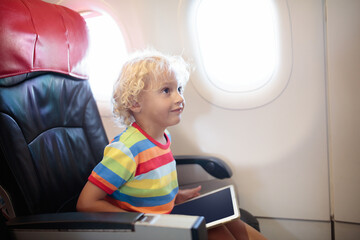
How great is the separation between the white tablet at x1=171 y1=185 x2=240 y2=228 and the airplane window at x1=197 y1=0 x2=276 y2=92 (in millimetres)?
591

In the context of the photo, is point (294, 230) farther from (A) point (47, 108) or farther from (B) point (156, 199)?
(A) point (47, 108)

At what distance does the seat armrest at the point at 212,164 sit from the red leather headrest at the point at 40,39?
25.9 inches

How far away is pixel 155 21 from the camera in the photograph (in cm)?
161

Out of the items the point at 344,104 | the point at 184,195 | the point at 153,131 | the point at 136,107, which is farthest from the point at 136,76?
the point at 344,104

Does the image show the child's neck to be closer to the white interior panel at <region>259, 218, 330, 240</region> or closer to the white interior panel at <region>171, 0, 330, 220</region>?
the white interior panel at <region>171, 0, 330, 220</region>

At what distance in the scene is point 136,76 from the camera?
44.1 inches

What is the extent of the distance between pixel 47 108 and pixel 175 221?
69 cm

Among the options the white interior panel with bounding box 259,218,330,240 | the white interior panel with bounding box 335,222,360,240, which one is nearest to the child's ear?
the white interior panel with bounding box 259,218,330,240

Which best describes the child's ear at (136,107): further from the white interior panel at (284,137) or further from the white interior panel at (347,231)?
the white interior panel at (347,231)

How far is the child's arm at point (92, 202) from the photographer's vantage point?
3.22 feet

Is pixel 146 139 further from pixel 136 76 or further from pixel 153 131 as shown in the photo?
pixel 136 76

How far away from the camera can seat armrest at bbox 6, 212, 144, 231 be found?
789mm

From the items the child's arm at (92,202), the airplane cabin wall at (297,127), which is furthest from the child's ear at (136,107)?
the airplane cabin wall at (297,127)

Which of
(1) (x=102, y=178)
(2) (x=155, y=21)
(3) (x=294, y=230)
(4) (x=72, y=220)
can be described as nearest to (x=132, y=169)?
(1) (x=102, y=178)
